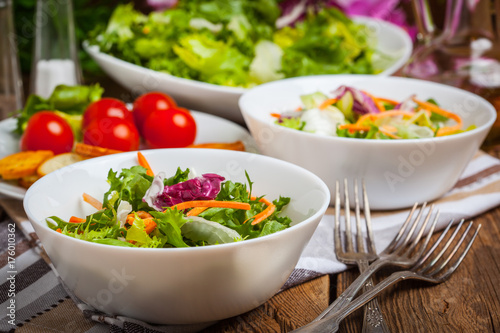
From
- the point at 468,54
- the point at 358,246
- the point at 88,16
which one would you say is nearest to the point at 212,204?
the point at 358,246

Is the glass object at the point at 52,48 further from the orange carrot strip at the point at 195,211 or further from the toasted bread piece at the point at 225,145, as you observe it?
the orange carrot strip at the point at 195,211

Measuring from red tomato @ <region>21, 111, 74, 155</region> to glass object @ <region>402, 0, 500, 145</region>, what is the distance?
138cm

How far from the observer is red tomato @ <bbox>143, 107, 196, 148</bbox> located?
6.66 feet

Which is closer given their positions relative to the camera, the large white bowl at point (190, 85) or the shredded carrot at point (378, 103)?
the shredded carrot at point (378, 103)

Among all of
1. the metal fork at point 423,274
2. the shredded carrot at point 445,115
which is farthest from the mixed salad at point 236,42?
the metal fork at point 423,274

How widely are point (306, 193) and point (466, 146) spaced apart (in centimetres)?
63

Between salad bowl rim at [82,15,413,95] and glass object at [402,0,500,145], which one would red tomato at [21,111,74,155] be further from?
glass object at [402,0,500,145]

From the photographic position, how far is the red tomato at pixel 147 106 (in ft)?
7.12

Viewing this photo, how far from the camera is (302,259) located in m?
1.44

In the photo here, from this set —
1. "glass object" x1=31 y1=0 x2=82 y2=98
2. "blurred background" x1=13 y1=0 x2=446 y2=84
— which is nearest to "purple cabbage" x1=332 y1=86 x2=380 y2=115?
"glass object" x1=31 y1=0 x2=82 y2=98

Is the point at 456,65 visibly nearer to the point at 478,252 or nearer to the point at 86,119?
the point at 478,252

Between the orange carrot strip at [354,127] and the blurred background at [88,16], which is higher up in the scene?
the orange carrot strip at [354,127]

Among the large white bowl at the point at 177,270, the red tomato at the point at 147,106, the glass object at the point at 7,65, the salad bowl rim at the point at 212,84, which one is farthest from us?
the glass object at the point at 7,65

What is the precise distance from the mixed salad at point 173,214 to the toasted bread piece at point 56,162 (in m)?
0.39
